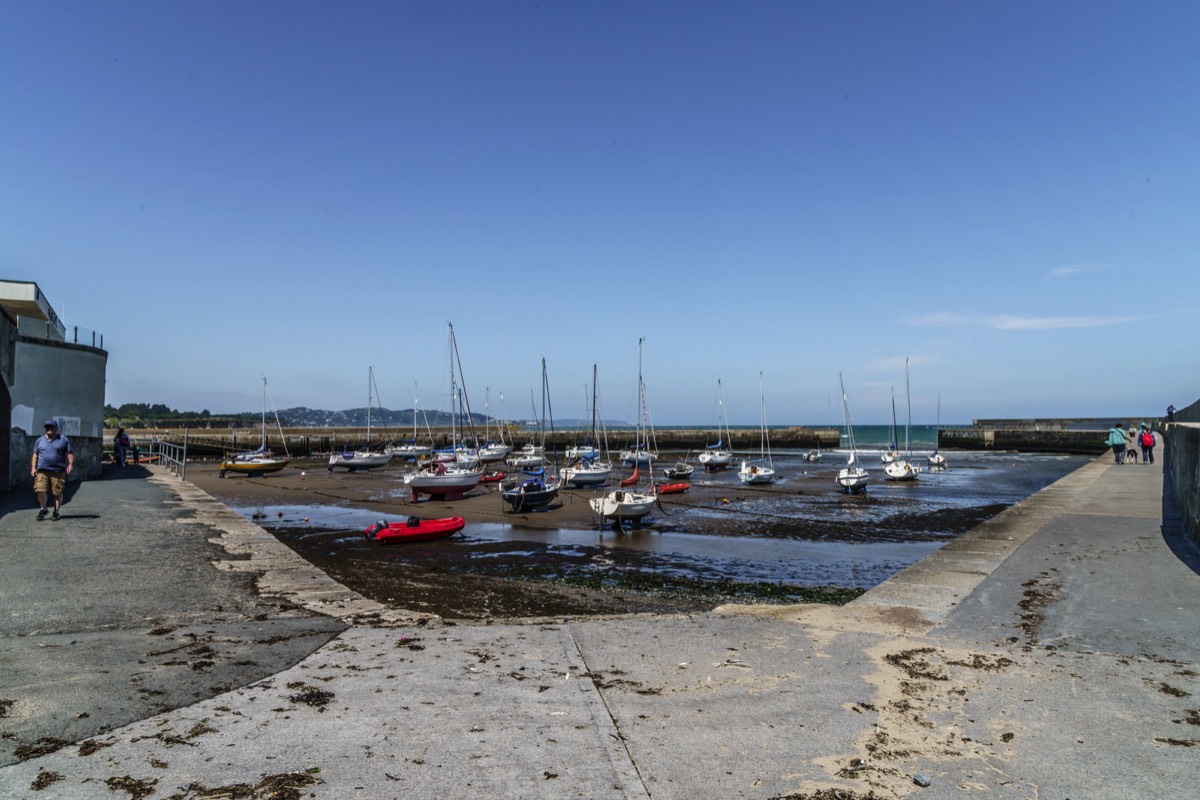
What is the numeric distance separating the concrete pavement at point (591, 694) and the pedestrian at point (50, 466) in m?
4.82

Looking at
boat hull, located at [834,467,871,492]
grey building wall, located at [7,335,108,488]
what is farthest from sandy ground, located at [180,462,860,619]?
boat hull, located at [834,467,871,492]

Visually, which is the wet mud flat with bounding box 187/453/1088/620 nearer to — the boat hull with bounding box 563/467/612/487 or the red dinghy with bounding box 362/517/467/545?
the red dinghy with bounding box 362/517/467/545

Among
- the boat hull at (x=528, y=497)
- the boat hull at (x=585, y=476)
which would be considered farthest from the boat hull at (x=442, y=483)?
the boat hull at (x=585, y=476)

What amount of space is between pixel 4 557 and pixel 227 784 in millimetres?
8959

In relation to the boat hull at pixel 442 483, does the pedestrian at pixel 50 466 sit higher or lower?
higher

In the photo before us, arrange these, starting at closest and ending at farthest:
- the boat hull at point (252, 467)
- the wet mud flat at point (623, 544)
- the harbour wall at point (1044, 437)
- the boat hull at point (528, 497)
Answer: the wet mud flat at point (623, 544), the boat hull at point (528, 497), the boat hull at point (252, 467), the harbour wall at point (1044, 437)

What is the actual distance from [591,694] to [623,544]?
15.9m

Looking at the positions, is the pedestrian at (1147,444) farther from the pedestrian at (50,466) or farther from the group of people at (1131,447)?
the pedestrian at (50,466)

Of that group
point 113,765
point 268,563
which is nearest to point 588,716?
point 113,765

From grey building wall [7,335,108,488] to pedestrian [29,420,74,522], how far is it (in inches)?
279

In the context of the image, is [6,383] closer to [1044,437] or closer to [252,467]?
[252,467]

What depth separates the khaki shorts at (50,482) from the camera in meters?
14.0

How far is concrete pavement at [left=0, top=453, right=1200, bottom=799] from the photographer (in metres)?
4.21

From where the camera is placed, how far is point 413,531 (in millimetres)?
20938
